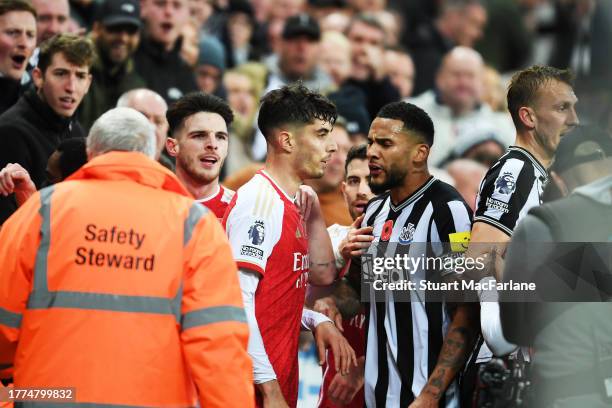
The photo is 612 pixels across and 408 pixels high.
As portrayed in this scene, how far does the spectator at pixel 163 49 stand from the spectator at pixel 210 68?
74 centimetres

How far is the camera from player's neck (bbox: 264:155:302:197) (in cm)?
672

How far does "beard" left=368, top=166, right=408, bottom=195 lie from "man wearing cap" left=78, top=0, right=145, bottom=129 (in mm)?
3369

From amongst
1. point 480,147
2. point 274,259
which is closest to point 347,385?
point 274,259

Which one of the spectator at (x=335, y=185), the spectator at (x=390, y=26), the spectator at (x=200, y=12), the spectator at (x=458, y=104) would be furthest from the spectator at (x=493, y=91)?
the spectator at (x=335, y=185)

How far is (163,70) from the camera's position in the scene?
34.2ft

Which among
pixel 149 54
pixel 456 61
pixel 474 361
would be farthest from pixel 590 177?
pixel 456 61

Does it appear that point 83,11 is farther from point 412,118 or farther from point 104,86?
point 412,118

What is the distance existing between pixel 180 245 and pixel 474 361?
6.97 ft

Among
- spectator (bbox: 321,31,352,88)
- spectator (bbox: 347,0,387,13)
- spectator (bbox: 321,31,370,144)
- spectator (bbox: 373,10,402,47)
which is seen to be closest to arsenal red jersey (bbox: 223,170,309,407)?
spectator (bbox: 321,31,370,144)

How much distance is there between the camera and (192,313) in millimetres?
5387

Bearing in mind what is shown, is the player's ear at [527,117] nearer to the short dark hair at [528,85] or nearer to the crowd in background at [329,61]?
the short dark hair at [528,85]

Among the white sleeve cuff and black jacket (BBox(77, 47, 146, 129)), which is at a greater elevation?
black jacket (BBox(77, 47, 146, 129))

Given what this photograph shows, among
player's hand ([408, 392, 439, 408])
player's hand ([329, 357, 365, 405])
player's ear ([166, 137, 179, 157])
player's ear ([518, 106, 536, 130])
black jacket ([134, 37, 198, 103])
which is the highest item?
black jacket ([134, 37, 198, 103])

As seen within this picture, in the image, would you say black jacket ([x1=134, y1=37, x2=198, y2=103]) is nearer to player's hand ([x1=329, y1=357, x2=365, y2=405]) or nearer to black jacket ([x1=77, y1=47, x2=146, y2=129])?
black jacket ([x1=77, y1=47, x2=146, y2=129])
